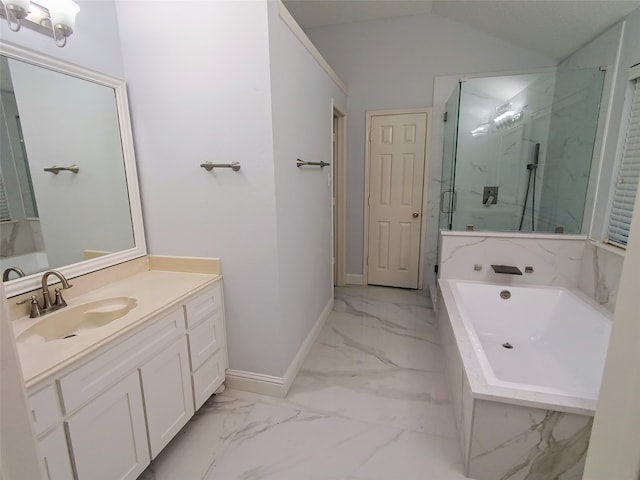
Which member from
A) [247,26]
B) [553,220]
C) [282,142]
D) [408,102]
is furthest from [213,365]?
[408,102]

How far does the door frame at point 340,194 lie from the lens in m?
3.56

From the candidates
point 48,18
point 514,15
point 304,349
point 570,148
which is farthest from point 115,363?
point 514,15

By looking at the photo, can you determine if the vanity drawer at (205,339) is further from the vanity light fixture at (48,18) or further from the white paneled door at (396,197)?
the white paneled door at (396,197)

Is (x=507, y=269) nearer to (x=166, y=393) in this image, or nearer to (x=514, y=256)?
(x=514, y=256)

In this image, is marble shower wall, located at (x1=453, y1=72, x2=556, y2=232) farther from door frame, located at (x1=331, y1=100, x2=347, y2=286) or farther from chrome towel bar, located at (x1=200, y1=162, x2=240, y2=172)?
chrome towel bar, located at (x1=200, y1=162, x2=240, y2=172)

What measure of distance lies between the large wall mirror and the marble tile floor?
3.60ft

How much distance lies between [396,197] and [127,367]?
3.02 meters

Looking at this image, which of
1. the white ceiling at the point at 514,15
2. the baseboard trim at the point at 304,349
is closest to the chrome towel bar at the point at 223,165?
the baseboard trim at the point at 304,349

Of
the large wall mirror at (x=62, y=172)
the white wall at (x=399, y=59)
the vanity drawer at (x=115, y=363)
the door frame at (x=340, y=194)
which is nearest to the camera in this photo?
the vanity drawer at (x=115, y=363)

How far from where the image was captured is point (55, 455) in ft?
3.49

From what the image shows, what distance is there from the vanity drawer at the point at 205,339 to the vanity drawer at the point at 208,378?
0.05 metres

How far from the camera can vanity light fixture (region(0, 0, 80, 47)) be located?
1311 mm

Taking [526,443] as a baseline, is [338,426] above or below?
below

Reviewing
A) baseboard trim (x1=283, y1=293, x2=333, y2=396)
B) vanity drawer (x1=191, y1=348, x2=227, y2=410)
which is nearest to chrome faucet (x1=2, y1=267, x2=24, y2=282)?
vanity drawer (x1=191, y1=348, x2=227, y2=410)
